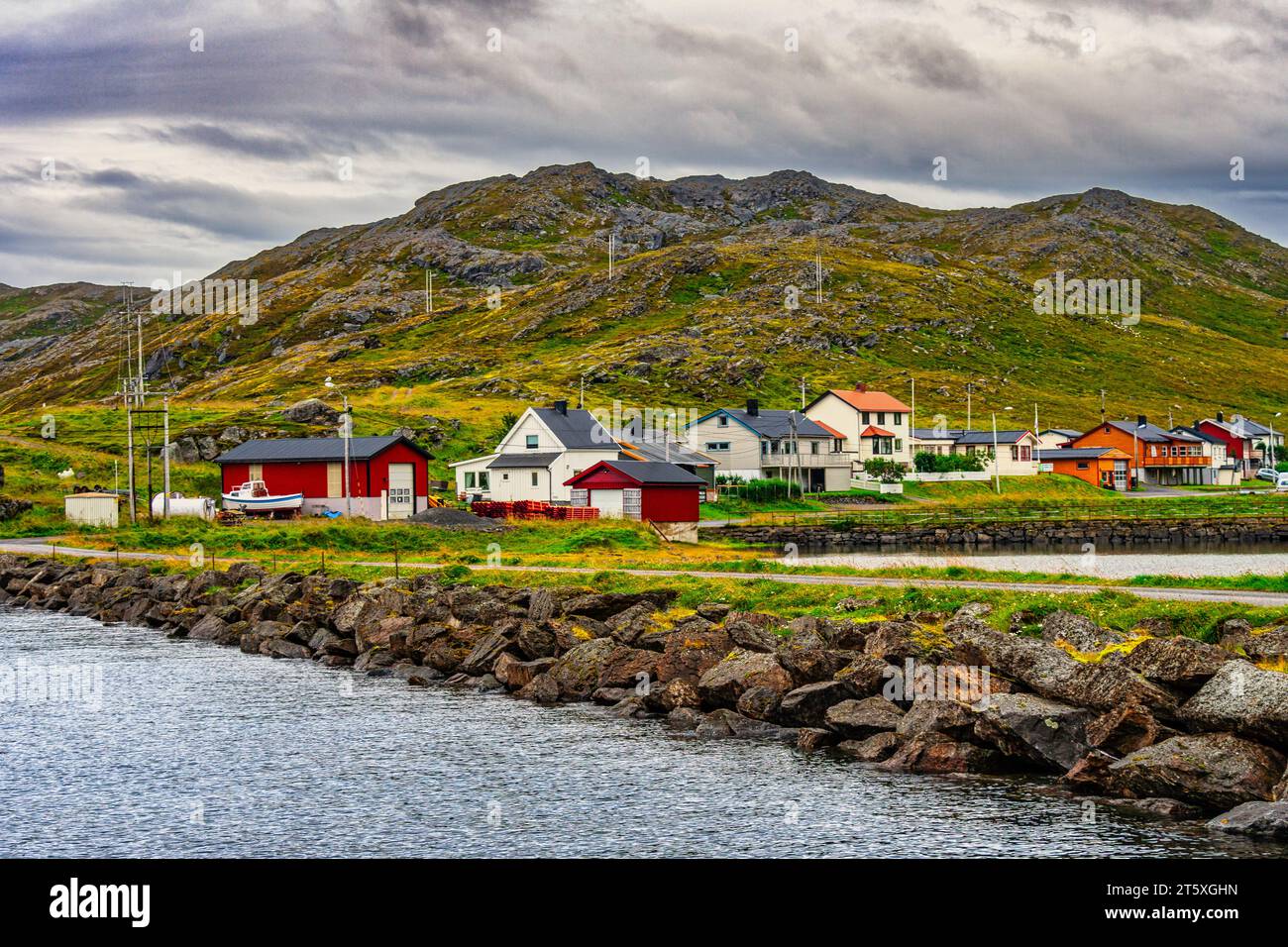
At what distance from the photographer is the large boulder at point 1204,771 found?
23.1m

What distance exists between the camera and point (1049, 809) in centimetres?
2397

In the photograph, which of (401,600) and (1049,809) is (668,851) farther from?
(401,600)

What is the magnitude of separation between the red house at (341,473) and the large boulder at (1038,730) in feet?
221

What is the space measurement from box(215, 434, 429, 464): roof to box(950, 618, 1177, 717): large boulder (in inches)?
2633

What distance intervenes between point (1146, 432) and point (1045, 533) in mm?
72324

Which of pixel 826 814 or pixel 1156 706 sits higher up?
pixel 1156 706

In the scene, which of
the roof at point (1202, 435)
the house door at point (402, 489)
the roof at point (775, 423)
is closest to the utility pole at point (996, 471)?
the roof at point (775, 423)

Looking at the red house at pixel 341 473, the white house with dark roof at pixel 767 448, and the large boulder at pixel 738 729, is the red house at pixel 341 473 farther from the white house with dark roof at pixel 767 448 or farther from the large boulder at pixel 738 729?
the large boulder at pixel 738 729

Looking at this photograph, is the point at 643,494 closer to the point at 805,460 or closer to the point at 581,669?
the point at 805,460

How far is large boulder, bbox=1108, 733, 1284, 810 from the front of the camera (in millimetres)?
23078

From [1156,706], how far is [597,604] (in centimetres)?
2125

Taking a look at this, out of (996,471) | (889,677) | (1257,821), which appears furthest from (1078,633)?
(996,471)

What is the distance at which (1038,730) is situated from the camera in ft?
86.3
